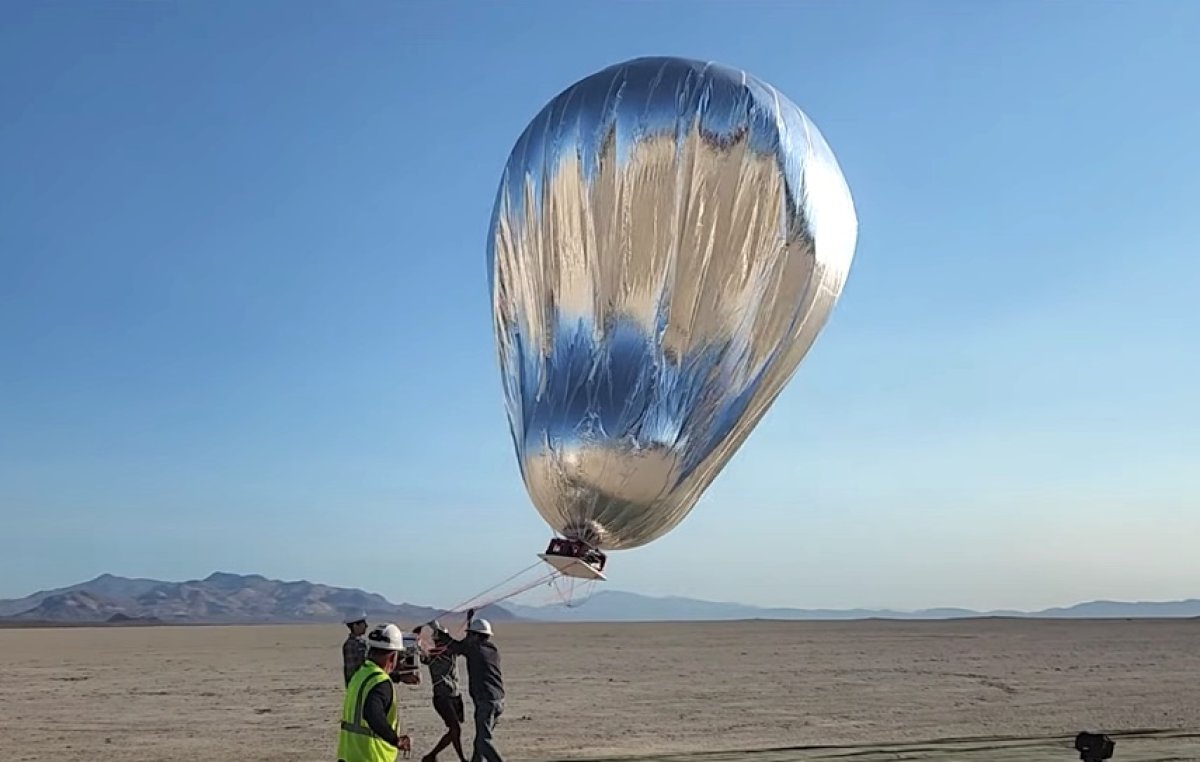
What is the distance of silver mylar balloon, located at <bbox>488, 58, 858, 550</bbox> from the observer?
1141cm

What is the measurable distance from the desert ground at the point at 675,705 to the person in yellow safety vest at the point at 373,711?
283 inches

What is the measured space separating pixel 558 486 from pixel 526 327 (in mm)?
1531

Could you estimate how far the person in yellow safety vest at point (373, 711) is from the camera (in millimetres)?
8328

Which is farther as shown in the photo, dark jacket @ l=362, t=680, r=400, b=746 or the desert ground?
the desert ground

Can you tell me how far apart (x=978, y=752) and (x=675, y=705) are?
28.6 feet

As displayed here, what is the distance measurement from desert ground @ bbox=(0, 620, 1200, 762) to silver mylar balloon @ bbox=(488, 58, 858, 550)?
4.99 m

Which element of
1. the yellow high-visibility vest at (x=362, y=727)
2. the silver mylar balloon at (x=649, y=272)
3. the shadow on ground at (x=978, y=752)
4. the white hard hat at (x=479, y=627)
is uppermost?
the silver mylar balloon at (x=649, y=272)

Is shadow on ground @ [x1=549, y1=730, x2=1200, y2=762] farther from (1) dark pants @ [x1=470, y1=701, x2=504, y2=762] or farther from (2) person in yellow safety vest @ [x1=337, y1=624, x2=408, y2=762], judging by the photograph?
(2) person in yellow safety vest @ [x1=337, y1=624, x2=408, y2=762]

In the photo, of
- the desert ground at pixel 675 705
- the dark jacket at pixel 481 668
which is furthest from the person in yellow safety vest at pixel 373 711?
the desert ground at pixel 675 705

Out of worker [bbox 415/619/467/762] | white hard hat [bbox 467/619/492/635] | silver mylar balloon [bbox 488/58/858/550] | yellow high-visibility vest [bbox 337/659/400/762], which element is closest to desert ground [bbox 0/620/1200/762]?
worker [bbox 415/619/467/762]

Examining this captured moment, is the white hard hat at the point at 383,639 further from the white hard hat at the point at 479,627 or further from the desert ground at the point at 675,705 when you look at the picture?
the desert ground at the point at 675,705

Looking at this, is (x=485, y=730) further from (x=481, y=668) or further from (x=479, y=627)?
(x=479, y=627)

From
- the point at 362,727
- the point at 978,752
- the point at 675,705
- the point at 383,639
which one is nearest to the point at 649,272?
the point at 383,639

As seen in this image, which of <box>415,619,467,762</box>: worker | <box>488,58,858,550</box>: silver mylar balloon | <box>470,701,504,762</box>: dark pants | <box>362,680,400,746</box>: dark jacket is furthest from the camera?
<box>415,619,467,762</box>: worker
